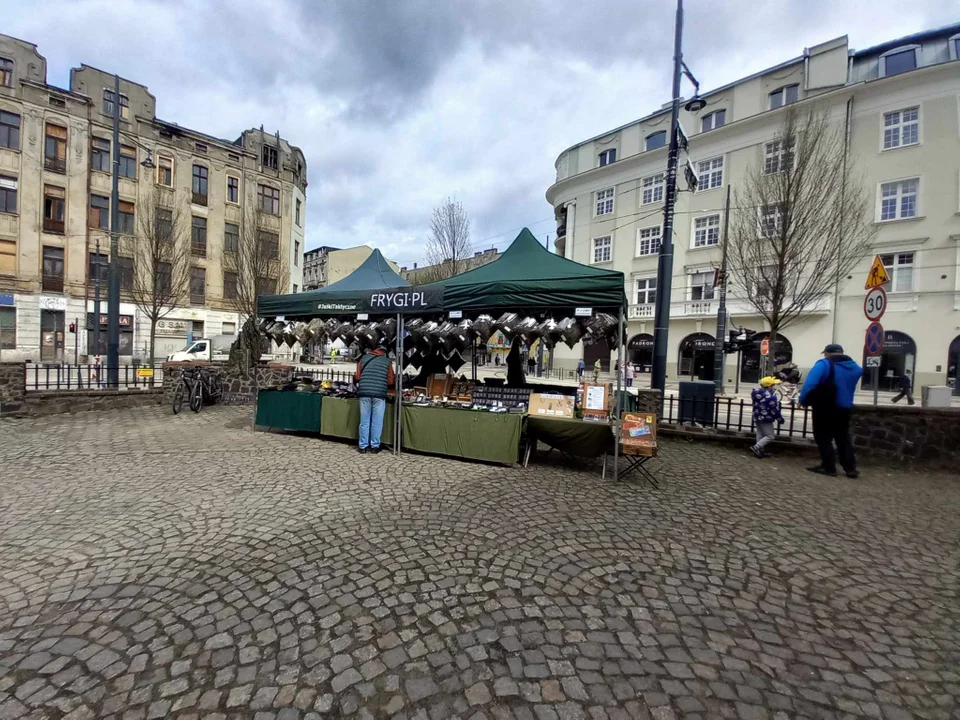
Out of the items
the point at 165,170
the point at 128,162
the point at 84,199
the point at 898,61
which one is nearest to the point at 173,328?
the point at 84,199

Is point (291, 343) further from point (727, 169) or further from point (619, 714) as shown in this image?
point (727, 169)

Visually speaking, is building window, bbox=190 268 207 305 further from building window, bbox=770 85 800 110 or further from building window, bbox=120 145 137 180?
building window, bbox=770 85 800 110

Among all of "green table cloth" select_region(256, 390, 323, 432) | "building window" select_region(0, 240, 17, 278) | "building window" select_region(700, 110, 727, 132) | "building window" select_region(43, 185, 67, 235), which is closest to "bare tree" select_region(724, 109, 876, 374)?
"green table cloth" select_region(256, 390, 323, 432)

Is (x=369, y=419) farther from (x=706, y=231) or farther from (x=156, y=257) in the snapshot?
(x=706, y=231)

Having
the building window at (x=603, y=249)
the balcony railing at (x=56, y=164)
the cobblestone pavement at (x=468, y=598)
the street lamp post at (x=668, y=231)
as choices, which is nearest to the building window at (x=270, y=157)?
the balcony railing at (x=56, y=164)

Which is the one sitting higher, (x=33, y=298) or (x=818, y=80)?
(x=818, y=80)

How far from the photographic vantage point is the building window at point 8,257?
1043 inches

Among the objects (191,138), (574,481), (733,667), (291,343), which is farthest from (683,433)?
(191,138)

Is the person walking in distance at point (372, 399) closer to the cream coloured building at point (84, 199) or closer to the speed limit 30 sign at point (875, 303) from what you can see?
the speed limit 30 sign at point (875, 303)

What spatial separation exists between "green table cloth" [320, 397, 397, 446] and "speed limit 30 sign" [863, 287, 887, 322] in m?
7.39

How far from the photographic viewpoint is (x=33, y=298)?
27.0 m

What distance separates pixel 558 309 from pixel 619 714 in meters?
5.03

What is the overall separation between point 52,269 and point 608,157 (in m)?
38.8

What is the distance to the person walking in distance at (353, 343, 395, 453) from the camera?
7008mm
